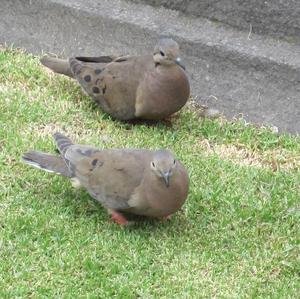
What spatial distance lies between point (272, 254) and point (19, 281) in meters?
1.35

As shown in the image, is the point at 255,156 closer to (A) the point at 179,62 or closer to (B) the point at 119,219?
(A) the point at 179,62

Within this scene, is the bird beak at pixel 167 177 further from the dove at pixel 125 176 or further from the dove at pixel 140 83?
the dove at pixel 140 83

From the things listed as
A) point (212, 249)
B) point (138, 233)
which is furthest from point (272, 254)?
point (138, 233)

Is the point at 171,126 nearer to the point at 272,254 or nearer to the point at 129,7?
the point at 129,7

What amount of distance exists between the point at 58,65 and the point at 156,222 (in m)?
1.83

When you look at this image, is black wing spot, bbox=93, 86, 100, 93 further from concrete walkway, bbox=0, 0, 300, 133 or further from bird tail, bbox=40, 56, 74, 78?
concrete walkway, bbox=0, 0, 300, 133

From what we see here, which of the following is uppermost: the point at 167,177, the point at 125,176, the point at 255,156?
the point at 167,177

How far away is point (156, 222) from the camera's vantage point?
511cm

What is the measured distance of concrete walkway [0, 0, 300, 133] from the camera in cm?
621

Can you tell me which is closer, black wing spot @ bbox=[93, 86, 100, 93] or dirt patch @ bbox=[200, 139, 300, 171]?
dirt patch @ bbox=[200, 139, 300, 171]

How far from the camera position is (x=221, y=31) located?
6414mm

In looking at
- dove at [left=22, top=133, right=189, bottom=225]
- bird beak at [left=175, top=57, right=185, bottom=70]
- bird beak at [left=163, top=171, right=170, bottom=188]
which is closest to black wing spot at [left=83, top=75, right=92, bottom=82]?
bird beak at [left=175, top=57, right=185, bottom=70]

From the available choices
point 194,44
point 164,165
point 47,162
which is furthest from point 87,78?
point 164,165

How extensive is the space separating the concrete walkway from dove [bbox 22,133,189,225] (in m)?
1.48
